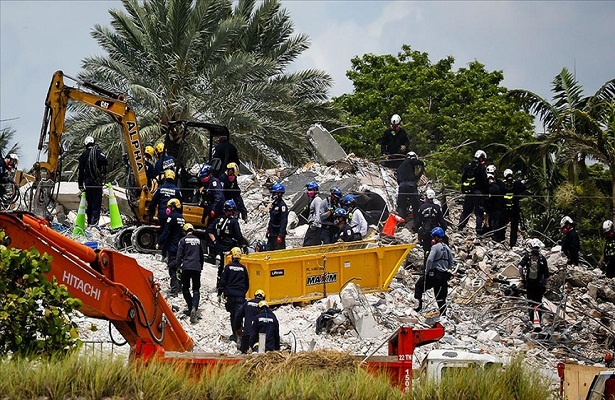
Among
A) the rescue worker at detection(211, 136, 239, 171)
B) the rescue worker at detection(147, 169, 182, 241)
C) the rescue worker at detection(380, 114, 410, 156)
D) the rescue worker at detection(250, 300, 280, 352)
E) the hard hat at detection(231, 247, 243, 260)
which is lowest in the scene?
the rescue worker at detection(250, 300, 280, 352)

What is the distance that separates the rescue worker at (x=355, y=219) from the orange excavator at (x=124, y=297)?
10.2 m

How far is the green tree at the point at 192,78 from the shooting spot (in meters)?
32.5

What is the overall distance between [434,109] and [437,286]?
2598 cm

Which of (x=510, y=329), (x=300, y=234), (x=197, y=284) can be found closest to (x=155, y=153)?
→ (x=300, y=234)

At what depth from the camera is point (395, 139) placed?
29.3 meters

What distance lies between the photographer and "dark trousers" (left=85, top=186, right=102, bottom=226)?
82.9ft

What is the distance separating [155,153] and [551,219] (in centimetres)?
1453

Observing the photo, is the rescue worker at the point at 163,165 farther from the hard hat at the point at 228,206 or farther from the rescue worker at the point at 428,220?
the rescue worker at the point at 428,220

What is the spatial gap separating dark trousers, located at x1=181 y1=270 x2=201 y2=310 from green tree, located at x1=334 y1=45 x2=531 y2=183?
74.6 feet

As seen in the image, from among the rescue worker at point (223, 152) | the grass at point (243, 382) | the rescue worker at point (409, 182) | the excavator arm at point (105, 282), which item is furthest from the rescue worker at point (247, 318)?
the rescue worker at point (409, 182)

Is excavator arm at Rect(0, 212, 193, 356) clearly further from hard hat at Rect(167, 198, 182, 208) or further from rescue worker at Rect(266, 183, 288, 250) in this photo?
rescue worker at Rect(266, 183, 288, 250)

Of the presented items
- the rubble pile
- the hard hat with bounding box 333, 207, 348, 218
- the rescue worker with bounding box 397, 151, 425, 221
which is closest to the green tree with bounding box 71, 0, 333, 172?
the rubble pile

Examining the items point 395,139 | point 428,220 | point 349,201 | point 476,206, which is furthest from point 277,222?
point 395,139

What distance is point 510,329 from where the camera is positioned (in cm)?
2300
